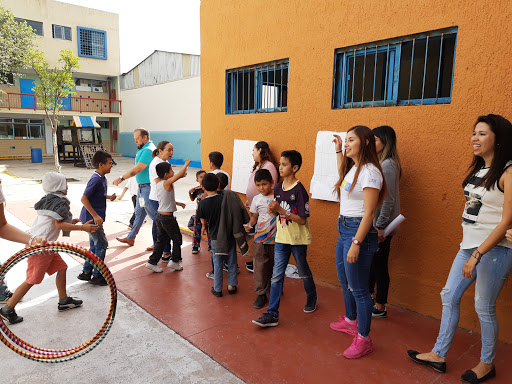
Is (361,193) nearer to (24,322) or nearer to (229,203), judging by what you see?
(229,203)

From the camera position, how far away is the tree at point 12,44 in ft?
55.6

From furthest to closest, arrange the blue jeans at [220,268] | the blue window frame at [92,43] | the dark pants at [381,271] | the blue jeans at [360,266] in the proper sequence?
the blue window frame at [92,43] → the blue jeans at [220,268] → the dark pants at [381,271] → the blue jeans at [360,266]

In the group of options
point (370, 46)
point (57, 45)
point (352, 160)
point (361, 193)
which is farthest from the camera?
point (57, 45)

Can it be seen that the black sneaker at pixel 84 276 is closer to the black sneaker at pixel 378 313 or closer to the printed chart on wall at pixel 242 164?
the printed chart on wall at pixel 242 164

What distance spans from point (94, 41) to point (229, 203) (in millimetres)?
28134

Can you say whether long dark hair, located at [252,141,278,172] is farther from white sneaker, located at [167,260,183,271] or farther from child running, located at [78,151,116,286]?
child running, located at [78,151,116,286]

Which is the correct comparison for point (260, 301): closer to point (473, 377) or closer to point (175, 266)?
point (175, 266)

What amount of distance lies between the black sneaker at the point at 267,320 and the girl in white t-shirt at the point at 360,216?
28.6 inches

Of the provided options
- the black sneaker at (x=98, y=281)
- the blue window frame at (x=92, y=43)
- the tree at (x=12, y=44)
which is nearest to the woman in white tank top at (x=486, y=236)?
the black sneaker at (x=98, y=281)

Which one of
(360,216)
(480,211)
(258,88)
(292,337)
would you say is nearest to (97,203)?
(292,337)

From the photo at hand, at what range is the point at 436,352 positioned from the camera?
2.74 meters

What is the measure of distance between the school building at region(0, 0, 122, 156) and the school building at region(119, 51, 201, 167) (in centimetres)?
134

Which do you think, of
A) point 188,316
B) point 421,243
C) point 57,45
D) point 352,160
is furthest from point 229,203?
point 57,45

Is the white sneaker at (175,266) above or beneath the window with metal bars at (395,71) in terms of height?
beneath
